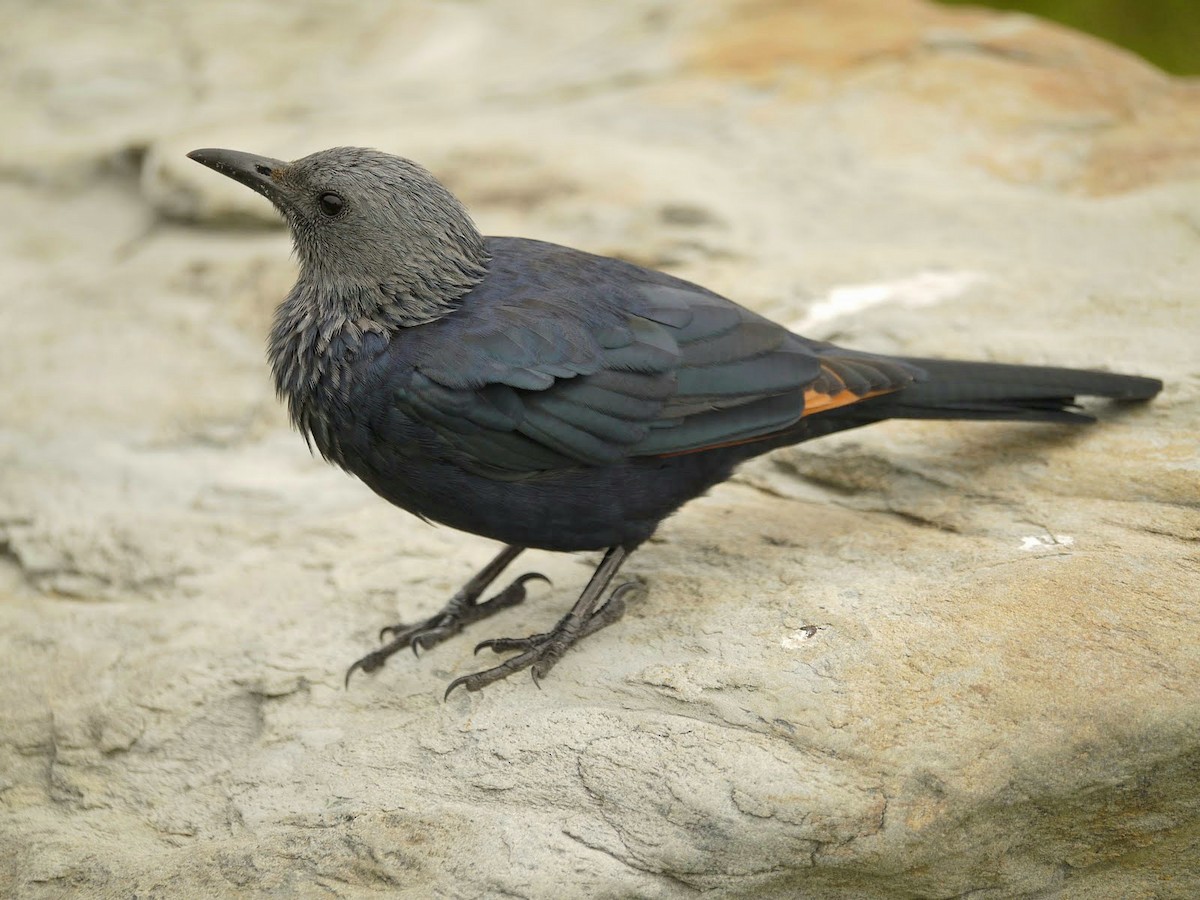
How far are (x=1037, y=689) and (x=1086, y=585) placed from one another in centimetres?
43

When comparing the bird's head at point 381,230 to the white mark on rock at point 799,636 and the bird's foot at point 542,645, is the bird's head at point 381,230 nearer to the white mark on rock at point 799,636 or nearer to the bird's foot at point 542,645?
the bird's foot at point 542,645

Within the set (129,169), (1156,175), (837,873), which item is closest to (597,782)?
(837,873)

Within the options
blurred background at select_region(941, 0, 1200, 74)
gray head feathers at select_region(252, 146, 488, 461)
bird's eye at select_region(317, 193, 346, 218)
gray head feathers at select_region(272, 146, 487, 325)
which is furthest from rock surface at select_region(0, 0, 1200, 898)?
blurred background at select_region(941, 0, 1200, 74)

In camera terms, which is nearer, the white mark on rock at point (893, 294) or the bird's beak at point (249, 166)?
the bird's beak at point (249, 166)

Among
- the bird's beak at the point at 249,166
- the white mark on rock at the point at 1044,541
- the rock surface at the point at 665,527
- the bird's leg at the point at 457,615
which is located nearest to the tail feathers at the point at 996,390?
the rock surface at the point at 665,527

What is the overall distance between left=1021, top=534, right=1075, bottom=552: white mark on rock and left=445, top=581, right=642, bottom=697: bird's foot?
3.85 ft

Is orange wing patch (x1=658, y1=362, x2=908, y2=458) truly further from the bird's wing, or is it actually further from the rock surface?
the rock surface

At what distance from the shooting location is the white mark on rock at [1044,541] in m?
3.54

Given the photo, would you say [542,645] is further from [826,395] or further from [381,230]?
[381,230]

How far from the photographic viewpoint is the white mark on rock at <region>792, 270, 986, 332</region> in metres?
4.76

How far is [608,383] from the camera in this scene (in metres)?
3.45

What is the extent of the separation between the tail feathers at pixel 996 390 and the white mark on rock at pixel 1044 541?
1.53 feet

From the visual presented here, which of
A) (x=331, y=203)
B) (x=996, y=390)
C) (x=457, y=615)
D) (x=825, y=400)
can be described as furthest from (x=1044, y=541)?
(x=331, y=203)

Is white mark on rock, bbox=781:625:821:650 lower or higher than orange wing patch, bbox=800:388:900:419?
lower
